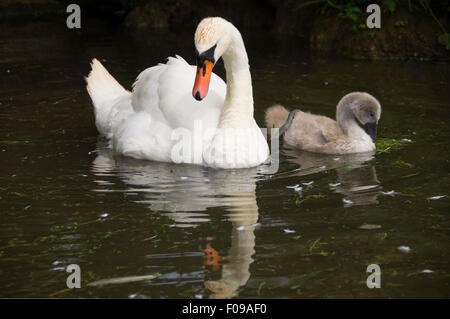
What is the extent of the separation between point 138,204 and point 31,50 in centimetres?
723

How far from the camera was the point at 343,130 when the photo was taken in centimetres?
789

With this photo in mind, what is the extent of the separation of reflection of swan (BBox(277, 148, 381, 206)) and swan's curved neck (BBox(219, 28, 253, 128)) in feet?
1.99

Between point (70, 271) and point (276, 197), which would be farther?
point (276, 197)

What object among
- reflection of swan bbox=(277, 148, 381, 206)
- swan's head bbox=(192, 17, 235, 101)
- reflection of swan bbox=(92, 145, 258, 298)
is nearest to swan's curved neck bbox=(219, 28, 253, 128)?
swan's head bbox=(192, 17, 235, 101)

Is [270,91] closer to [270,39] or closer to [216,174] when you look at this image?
[216,174]

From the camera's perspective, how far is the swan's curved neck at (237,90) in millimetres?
7102

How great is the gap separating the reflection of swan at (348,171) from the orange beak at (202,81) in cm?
98

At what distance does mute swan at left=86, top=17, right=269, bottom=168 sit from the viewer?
6832mm

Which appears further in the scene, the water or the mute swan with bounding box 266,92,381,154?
the mute swan with bounding box 266,92,381,154

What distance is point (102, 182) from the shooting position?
678cm

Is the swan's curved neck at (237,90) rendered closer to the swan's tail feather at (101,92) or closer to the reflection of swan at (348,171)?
the reflection of swan at (348,171)

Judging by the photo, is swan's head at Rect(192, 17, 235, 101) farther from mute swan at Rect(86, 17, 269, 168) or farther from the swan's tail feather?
the swan's tail feather

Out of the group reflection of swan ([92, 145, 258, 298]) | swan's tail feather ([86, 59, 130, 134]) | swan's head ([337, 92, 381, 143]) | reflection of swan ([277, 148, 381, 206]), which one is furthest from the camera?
swan's tail feather ([86, 59, 130, 134])

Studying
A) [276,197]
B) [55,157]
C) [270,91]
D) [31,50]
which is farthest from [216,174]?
[31,50]
